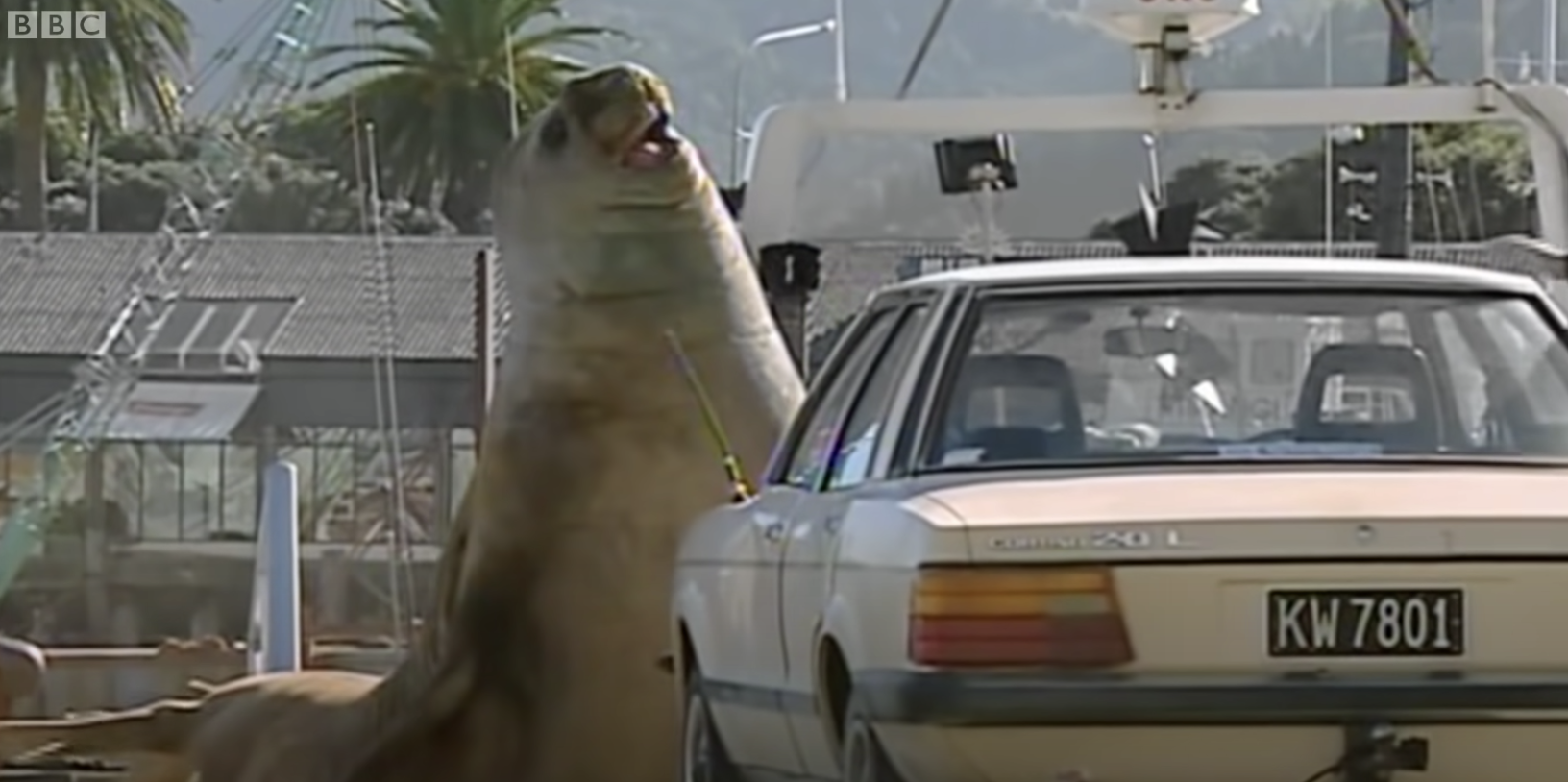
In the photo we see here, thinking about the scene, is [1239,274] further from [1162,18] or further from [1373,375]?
[1162,18]

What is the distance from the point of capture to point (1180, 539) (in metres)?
7.36

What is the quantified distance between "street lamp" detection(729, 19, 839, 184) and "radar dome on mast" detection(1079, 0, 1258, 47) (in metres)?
1.96

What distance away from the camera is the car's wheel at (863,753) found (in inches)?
303

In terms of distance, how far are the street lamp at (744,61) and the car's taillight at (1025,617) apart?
9068 mm

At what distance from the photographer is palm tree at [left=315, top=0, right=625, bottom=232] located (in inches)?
1137

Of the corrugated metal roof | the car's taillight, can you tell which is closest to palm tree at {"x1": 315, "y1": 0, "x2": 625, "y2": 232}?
the corrugated metal roof

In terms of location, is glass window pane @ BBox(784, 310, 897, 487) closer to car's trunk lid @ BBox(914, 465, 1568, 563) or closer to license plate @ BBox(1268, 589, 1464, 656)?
car's trunk lid @ BBox(914, 465, 1568, 563)

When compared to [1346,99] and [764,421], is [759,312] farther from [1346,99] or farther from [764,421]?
[1346,99]

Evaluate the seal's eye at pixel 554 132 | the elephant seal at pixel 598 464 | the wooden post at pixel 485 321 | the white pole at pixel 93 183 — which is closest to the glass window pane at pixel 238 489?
the white pole at pixel 93 183

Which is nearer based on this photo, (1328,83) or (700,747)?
(700,747)

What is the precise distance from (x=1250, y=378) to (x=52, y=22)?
81.0ft

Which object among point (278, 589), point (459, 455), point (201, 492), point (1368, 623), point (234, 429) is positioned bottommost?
point (201, 492)

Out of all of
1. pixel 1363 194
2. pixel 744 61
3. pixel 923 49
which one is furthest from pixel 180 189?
pixel 923 49

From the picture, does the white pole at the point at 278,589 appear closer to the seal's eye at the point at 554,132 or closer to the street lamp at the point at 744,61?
the street lamp at the point at 744,61
